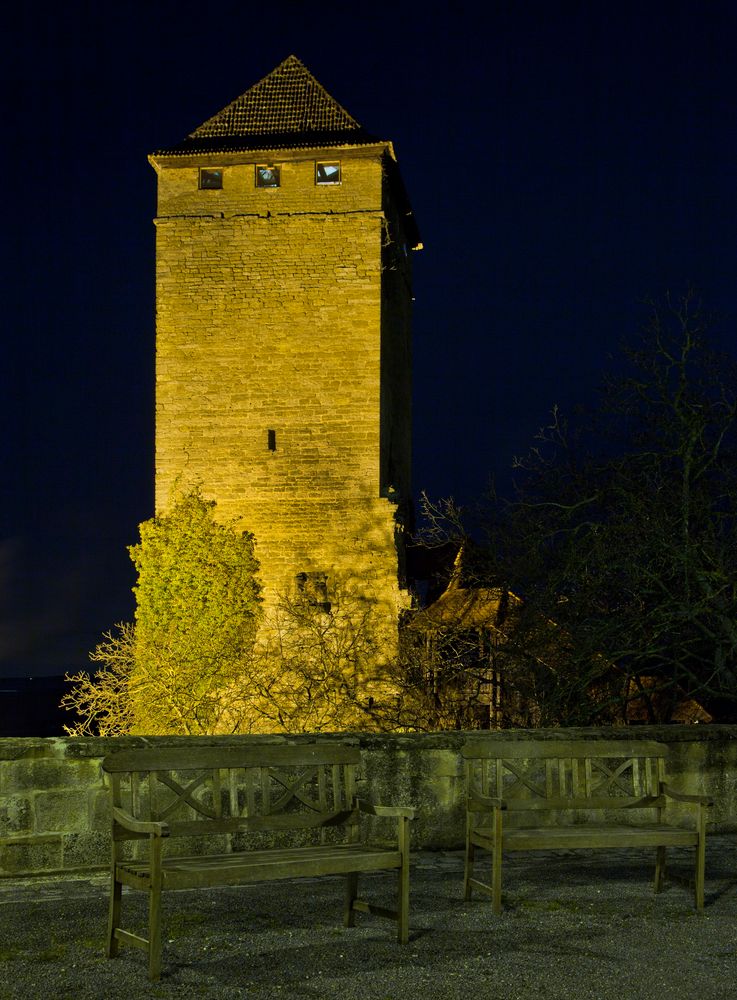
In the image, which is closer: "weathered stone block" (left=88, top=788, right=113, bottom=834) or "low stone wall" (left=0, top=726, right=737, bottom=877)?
"low stone wall" (left=0, top=726, right=737, bottom=877)

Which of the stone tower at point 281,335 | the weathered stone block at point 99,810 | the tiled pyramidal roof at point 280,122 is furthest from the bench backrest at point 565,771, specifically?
the tiled pyramidal roof at point 280,122

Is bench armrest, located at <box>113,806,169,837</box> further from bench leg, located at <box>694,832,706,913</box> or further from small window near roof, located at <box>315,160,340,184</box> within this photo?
small window near roof, located at <box>315,160,340,184</box>

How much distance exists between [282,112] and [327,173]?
7.71 feet

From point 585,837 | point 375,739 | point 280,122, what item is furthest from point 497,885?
point 280,122

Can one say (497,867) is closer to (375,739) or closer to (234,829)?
(234,829)

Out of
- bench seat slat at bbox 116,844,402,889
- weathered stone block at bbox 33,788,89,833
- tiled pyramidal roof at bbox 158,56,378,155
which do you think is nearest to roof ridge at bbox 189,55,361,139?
tiled pyramidal roof at bbox 158,56,378,155

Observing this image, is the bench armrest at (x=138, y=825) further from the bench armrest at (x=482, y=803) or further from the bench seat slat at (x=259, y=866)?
the bench armrest at (x=482, y=803)

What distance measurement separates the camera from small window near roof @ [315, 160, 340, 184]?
2875 cm

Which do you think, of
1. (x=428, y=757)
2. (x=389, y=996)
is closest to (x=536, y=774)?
(x=428, y=757)

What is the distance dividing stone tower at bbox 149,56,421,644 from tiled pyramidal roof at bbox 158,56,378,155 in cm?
7

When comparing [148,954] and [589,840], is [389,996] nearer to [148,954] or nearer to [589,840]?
[148,954]

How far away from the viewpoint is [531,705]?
19672 mm

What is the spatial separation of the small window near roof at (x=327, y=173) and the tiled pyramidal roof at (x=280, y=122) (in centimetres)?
48

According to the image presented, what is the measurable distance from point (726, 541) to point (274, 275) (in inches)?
667
